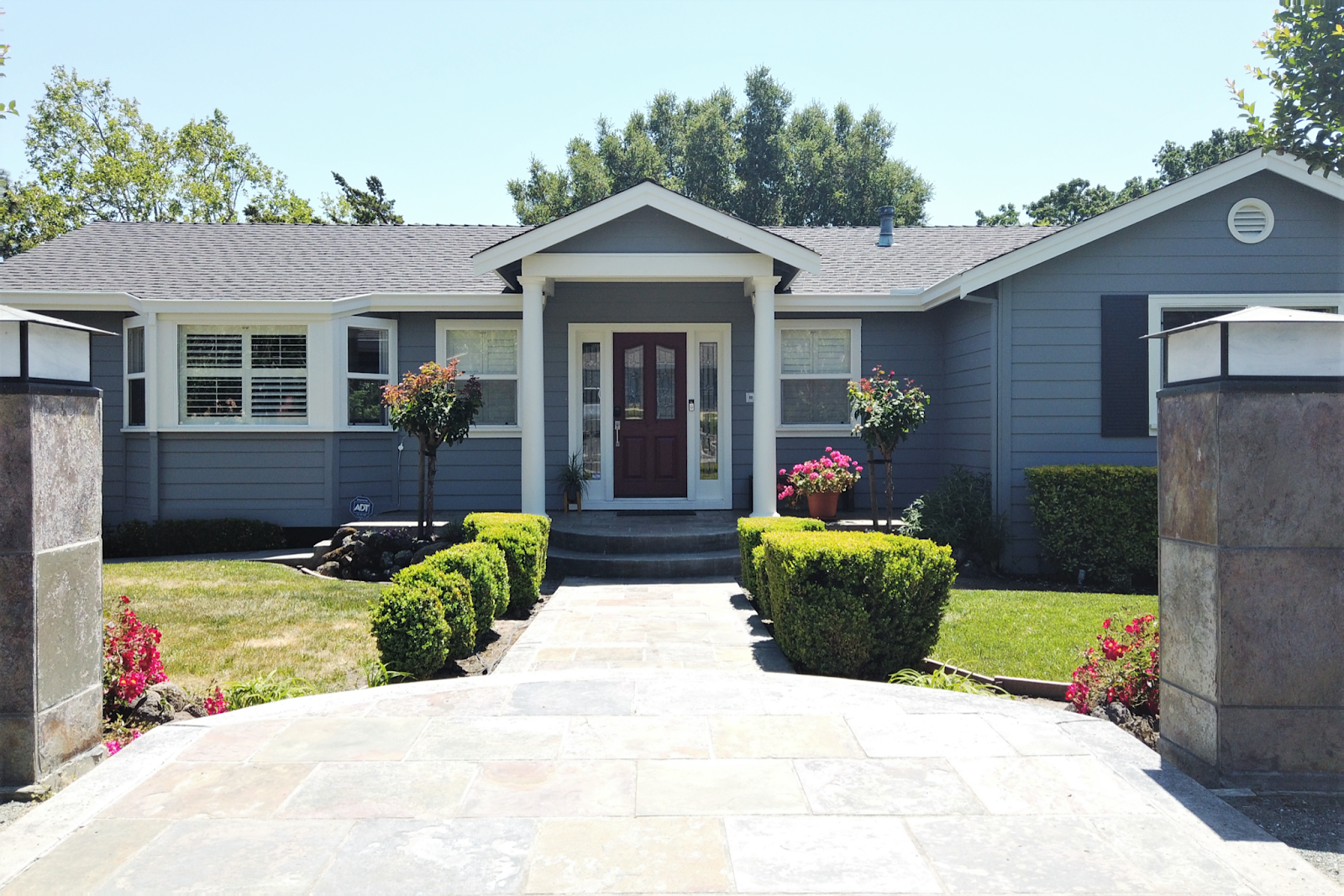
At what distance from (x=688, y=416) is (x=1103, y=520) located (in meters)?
5.08

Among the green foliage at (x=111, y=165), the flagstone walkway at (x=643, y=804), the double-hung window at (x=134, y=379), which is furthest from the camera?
the green foliage at (x=111, y=165)

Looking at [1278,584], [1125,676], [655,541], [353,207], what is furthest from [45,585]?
[353,207]

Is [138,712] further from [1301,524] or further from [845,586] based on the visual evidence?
[1301,524]

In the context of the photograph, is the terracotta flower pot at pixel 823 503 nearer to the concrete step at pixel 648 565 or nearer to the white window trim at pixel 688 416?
the white window trim at pixel 688 416

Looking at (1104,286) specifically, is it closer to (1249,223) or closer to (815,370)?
(1249,223)

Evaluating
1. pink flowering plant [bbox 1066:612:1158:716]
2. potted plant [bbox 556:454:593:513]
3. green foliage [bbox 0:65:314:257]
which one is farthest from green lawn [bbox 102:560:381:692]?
green foliage [bbox 0:65:314:257]

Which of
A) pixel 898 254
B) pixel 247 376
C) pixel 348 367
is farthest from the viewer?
pixel 898 254

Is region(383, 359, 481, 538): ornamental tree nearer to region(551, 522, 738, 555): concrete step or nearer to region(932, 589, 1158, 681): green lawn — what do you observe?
region(551, 522, 738, 555): concrete step

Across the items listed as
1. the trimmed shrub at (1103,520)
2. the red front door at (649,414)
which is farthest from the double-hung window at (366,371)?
the trimmed shrub at (1103,520)

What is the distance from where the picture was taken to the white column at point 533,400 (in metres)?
10.0

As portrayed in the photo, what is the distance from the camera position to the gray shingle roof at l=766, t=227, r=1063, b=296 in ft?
39.7

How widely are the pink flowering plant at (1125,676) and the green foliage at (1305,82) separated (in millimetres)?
4762

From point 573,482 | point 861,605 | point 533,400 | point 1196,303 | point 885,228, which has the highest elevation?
point 885,228

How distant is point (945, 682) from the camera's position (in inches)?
203
